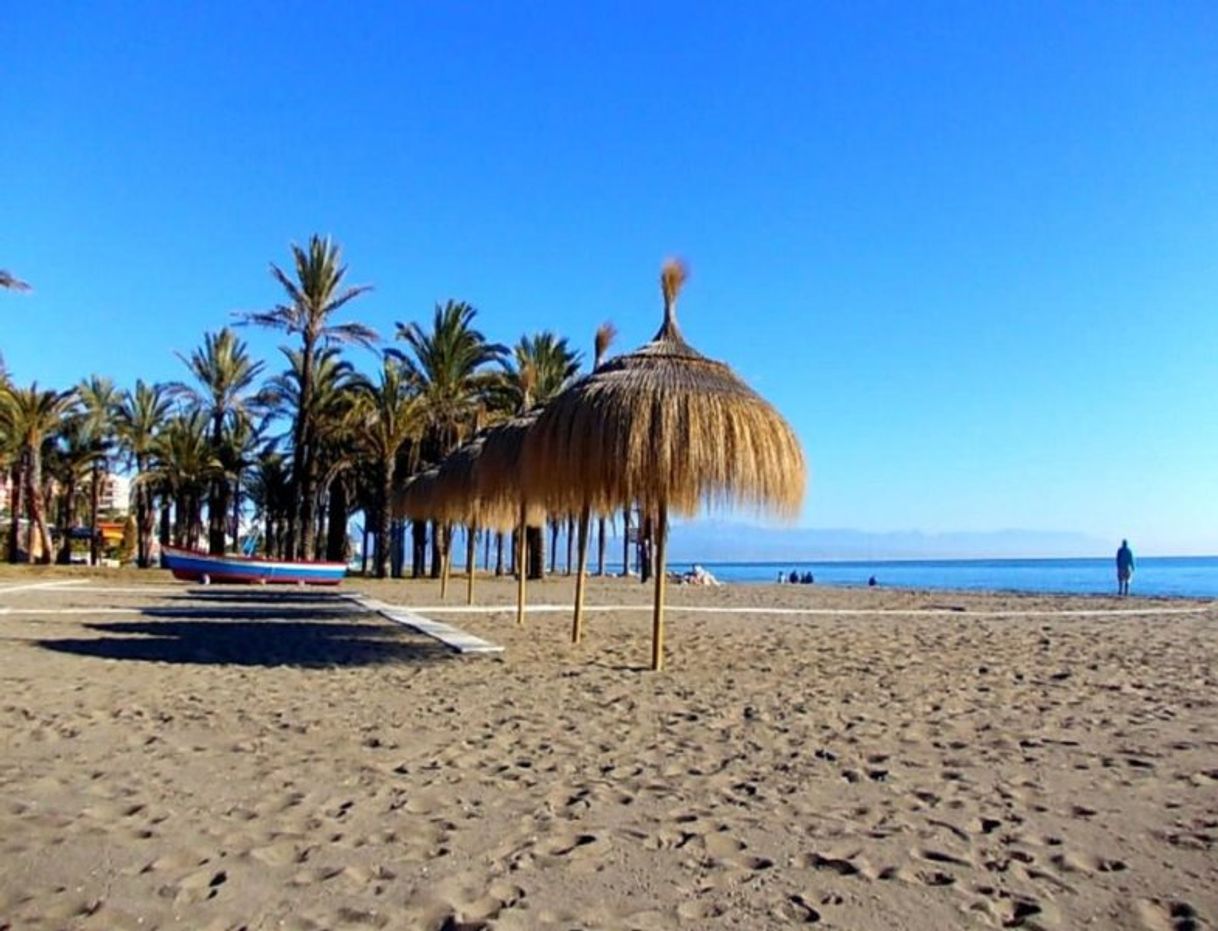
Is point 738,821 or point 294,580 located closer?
point 738,821

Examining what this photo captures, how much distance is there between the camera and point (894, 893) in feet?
11.1

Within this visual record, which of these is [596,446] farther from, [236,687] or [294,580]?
[294,580]

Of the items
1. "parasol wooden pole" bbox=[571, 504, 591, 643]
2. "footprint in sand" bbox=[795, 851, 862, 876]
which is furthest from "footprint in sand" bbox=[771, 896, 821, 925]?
"parasol wooden pole" bbox=[571, 504, 591, 643]

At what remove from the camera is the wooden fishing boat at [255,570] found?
25.9 meters

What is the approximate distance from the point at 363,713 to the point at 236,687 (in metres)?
1.70

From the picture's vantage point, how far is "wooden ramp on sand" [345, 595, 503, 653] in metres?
10.3

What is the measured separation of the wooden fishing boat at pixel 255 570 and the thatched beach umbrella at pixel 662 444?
1805 cm

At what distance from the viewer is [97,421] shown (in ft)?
121

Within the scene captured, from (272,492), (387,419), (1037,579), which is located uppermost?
(387,419)

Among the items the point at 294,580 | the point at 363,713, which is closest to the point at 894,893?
the point at 363,713

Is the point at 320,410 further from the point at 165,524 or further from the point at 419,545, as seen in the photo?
the point at 165,524

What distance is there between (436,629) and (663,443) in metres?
5.32

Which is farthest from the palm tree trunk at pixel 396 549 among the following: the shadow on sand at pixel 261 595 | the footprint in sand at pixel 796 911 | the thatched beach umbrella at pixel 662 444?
the footprint in sand at pixel 796 911

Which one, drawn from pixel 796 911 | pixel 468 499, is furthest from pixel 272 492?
pixel 796 911
